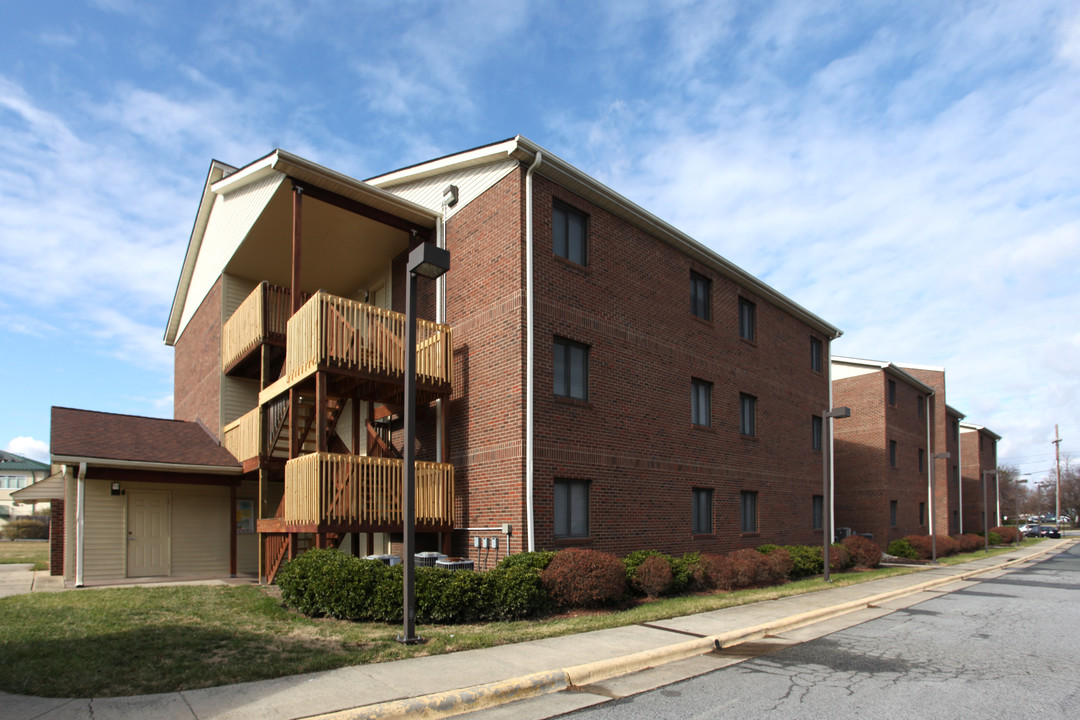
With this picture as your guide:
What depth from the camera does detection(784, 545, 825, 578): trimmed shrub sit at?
19203 mm

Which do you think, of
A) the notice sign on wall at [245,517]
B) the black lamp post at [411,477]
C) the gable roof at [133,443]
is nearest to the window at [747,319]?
the black lamp post at [411,477]

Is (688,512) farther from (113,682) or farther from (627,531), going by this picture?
A: (113,682)

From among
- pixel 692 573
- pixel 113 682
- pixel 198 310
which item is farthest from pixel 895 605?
pixel 198 310

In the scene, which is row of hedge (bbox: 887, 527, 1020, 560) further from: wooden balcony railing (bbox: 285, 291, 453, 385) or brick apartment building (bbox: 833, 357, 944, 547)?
wooden balcony railing (bbox: 285, 291, 453, 385)

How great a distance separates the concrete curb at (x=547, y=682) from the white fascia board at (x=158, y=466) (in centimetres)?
1267

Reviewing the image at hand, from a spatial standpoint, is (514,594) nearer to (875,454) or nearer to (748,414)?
(748,414)

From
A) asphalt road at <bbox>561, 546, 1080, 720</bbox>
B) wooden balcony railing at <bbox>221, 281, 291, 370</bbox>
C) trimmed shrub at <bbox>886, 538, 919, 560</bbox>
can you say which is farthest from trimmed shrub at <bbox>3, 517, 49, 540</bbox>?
asphalt road at <bbox>561, 546, 1080, 720</bbox>

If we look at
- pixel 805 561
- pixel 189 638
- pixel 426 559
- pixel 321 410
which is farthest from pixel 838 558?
pixel 189 638

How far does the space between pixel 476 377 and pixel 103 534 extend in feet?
35.1

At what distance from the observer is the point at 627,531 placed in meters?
15.2

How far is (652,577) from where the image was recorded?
13438mm

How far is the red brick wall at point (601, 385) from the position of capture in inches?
540

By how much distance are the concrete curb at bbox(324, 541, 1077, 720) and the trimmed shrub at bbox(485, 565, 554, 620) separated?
2.61 meters

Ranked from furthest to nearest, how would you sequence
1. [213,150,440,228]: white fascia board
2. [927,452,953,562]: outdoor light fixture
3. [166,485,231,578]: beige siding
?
[927,452,953,562]: outdoor light fixture, [166,485,231,578]: beige siding, [213,150,440,228]: white fascia board
